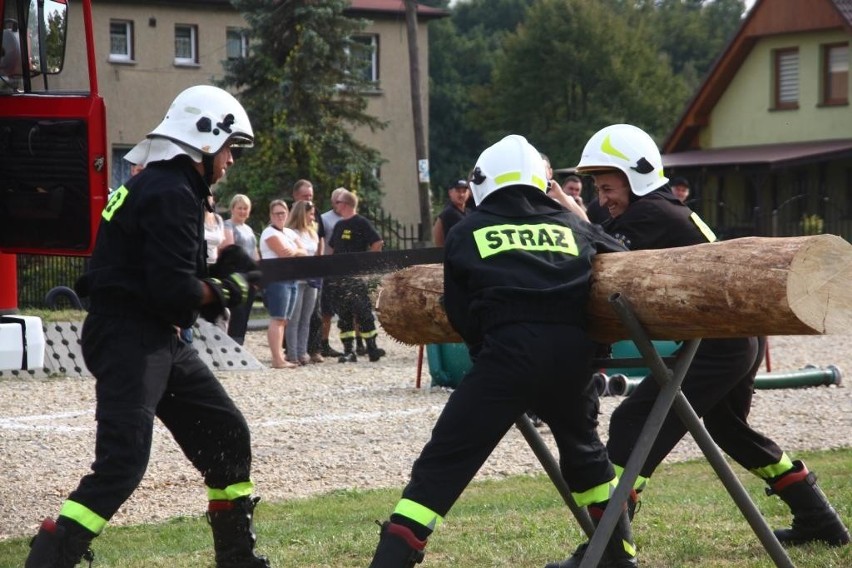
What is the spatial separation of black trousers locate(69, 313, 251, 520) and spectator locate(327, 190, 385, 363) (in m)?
8.87

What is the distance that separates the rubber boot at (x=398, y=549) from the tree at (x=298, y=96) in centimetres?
2536

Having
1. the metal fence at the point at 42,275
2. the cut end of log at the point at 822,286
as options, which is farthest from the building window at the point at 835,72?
the cut end of log at the point at 822,286

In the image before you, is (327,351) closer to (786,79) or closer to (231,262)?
(231,262)

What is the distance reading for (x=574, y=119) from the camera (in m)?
62.0

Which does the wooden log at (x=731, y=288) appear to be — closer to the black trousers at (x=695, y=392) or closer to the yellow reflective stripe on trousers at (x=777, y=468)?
the black trousers at (x=695, y=392)

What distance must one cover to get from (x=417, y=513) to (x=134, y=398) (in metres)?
1.28

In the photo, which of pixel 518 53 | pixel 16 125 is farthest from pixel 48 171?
pixel 518 53

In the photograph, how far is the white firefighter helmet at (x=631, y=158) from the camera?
619cm

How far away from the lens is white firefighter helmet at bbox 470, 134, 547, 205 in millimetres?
5297

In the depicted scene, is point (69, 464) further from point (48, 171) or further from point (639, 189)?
point (639, 189)

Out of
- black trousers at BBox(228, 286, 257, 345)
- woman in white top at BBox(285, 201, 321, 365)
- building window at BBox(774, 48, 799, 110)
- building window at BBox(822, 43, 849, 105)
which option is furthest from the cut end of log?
building window at BBox(774, 48, 799, 110)

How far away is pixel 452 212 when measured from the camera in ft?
45.7

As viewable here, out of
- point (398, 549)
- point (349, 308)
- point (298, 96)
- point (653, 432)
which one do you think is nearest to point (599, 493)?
point (653, 432)

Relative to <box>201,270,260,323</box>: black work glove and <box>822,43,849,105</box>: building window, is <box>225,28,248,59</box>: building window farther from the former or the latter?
<box>201,270,260,323</box>: black work glove
